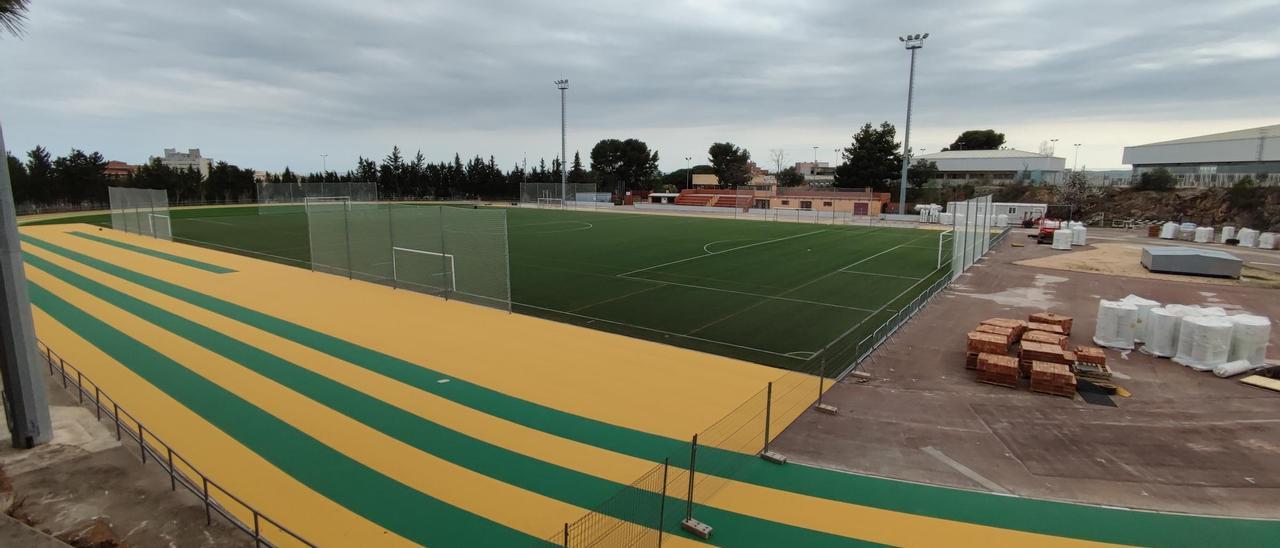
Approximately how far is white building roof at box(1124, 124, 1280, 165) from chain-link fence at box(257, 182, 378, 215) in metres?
106

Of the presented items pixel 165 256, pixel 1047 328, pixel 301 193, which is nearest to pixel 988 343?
pixel 1047 328

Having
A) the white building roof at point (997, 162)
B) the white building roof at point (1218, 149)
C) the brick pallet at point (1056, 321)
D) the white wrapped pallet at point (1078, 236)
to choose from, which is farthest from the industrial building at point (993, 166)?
the brick pallet at point (1056, 321)

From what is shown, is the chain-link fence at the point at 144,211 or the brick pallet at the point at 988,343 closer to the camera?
the brick pallet at the point at 988,343

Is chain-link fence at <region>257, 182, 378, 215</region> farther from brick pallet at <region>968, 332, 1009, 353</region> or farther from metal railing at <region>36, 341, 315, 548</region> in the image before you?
brick pallet at <region>968, 332, 1009, 353</region>

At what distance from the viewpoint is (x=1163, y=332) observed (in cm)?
1430

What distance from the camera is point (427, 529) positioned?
24.0ft

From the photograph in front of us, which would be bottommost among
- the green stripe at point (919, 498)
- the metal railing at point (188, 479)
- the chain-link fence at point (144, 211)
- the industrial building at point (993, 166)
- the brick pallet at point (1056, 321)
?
the green stripe at point (919, 498)

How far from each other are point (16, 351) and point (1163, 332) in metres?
22.2

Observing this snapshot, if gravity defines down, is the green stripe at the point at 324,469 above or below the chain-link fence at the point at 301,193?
below

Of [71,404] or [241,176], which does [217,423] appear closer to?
[71,404]

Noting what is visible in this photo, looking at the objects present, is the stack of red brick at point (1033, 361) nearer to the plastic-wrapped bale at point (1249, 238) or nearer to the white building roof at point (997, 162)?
the plastic-wrapped bale at point (1249, 238)

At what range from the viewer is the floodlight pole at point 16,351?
354 inches

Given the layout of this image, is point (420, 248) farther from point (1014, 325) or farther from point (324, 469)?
point (1014, 325)

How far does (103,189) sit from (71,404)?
248 feet
